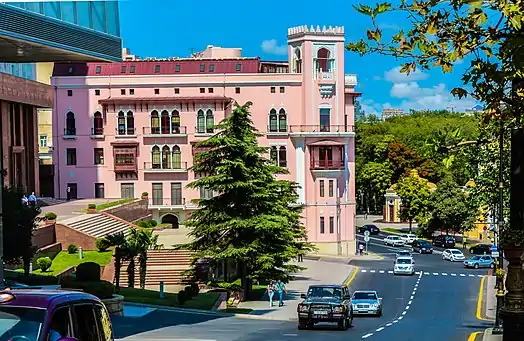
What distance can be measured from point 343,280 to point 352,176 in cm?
2229

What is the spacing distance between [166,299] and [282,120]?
1580 inches

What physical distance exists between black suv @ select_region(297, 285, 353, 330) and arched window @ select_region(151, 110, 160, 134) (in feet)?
160

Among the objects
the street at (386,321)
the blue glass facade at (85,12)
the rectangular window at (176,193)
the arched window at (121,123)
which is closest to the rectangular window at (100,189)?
the arched window at (121,123)

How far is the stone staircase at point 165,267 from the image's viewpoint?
163 ft

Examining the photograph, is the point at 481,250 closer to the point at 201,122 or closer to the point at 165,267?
the point at 201,122

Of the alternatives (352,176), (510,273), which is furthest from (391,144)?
(510,273)

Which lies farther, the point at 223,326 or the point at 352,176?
the point at 352,176

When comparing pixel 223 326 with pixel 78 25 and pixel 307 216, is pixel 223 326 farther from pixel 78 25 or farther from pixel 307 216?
pixel 307 216

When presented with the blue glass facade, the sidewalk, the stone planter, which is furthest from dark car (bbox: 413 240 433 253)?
the blue glass facade

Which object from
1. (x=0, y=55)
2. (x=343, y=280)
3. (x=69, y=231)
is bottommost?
(x=343, y=280)

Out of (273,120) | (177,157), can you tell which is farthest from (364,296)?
(177,157)

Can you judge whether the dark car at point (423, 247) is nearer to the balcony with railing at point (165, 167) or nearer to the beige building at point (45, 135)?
the balcony with railing at point (165, 167)

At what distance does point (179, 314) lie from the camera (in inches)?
1428

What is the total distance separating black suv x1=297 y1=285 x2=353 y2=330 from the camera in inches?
1220
